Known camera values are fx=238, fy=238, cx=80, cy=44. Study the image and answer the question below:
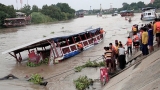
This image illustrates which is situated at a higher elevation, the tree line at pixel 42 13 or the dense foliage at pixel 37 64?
the tree line at pixel 42 13

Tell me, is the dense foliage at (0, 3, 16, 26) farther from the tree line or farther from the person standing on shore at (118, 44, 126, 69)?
the person standing on shore at (118, 44, 126, 69)

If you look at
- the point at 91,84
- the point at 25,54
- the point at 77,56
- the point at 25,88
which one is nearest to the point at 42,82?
the point at 25,88

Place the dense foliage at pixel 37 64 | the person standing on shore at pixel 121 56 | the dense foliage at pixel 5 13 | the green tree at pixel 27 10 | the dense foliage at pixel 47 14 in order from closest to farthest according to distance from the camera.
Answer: the person standing on shore at pixel 121 56, the dense foliage at pixel 37 64, the dense foliage at pixel 5 13, the dense foliage at pixel 47 14, the green tree at pixel 27 10

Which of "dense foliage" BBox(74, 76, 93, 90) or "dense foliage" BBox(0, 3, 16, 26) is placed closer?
"dense foliage" BBox(74, 76, 93, 90)

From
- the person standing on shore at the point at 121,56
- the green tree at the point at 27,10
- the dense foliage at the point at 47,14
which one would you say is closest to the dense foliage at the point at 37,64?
the person standing on shore at the point at 121,56

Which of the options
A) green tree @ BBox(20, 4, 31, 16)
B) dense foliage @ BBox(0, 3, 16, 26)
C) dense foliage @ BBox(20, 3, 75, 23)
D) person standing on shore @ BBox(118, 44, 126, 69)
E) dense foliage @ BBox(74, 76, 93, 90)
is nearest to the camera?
dense foliage @ BBox(74, 76, 93, 90)

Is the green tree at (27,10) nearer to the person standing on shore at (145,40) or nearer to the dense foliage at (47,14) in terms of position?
the dense foliage at (47,14)

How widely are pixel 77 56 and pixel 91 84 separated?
8699 millimetres

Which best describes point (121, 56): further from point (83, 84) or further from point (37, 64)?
point (37, 64)

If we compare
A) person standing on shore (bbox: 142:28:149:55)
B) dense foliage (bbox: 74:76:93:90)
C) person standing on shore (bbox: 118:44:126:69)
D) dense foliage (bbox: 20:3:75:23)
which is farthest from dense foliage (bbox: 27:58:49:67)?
dense foliage (bbox: 20:3:75:23)

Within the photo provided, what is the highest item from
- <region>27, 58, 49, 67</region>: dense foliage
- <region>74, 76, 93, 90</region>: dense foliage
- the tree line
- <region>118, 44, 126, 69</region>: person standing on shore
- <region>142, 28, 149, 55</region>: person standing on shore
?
the tree line

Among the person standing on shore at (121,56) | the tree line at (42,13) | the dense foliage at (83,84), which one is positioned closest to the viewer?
the dense foliage at (83,84)

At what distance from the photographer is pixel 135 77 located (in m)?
7.02

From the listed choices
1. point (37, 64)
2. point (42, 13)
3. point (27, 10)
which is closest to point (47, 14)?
point (42, 13)
